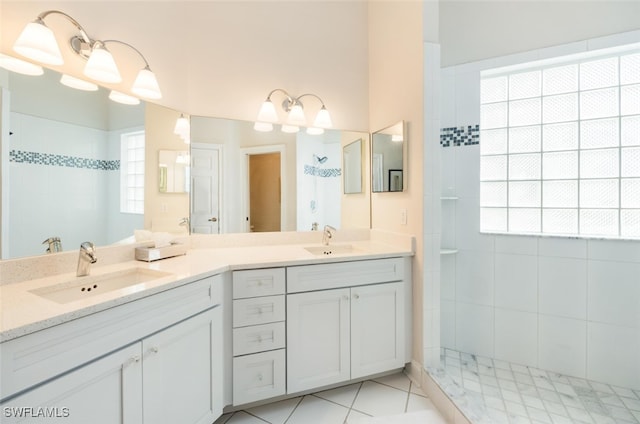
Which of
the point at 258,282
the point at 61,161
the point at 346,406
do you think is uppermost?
the point at 61,161

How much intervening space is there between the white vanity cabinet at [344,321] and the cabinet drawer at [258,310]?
2.5 inches

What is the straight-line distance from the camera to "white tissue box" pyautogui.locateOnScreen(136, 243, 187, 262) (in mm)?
1638

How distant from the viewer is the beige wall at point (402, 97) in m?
1.88

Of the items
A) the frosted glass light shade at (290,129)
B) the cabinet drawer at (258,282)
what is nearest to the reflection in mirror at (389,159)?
the frosted glass light shade at (290,129)

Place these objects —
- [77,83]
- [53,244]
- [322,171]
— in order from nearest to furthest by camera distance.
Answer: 1. [53,244]
2. [77,83]
3. [322,171]

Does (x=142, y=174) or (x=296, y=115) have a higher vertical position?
(x=296, y=115)

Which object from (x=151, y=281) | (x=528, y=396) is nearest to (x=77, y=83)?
(x=151, y=281)

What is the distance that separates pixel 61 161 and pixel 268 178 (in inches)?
48.2

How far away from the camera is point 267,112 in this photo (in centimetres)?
220

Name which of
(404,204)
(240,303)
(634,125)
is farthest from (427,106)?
(240,303)

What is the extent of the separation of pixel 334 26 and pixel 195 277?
2270 millimetres

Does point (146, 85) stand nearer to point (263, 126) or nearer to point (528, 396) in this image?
point (263, 126)

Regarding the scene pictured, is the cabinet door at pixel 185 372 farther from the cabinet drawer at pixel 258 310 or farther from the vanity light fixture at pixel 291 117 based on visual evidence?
the vanity light fixture at pixel 291 117

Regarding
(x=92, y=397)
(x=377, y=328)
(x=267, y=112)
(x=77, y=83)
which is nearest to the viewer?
(x=92, y=397)
